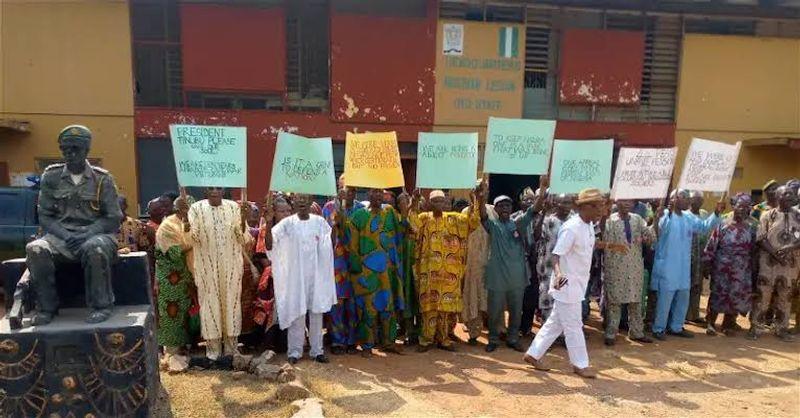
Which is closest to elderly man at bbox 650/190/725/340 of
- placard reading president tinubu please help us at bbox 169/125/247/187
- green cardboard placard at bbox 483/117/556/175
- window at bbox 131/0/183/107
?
green cardboard placard at bbox 483/117/556/175

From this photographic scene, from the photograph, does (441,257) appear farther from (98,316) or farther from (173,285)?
(98,316)

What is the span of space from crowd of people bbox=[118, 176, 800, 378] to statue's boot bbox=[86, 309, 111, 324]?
3.97 feet

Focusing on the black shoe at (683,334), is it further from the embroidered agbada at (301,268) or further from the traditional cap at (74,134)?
the traditional cap at (74,134)

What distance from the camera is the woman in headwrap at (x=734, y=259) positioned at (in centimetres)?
609

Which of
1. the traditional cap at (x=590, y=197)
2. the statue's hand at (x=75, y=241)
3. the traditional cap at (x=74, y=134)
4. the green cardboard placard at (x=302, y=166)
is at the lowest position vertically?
the statue's hand at (x=75, y=241)

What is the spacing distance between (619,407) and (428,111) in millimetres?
8837

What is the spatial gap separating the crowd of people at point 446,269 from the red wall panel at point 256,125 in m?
6.01

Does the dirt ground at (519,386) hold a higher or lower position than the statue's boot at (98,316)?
lower

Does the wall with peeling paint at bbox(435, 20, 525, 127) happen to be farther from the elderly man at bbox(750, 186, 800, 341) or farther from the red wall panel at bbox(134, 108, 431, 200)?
the elderly man at bbox(750, 186, 800, 341)

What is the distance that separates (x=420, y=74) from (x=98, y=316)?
31.7 ft

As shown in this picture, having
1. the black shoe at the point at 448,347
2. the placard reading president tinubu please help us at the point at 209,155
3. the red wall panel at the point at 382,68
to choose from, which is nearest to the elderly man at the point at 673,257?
the black shoe at the point at 448,347

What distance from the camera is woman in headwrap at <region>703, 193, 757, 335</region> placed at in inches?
240

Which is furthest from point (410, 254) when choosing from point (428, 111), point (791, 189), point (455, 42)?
point (455, 42)

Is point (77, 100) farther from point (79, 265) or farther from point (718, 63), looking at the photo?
point (718, 63)
